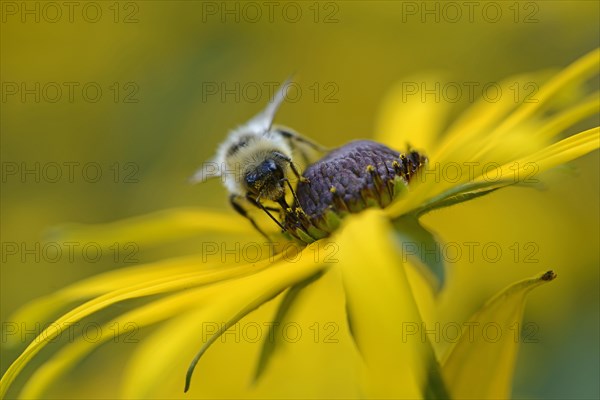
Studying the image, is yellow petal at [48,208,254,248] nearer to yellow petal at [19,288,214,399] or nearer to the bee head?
the bee head

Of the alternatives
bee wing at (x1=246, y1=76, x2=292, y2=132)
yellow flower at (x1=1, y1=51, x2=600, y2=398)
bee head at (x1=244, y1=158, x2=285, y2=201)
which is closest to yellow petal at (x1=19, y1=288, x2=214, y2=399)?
yellow flower at (x1=1, y1=51, x2=600, y2=398)

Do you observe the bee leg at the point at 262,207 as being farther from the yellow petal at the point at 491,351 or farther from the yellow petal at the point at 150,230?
the yellow petal at the point at 491,351

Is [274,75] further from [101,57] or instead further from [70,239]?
[70,239]

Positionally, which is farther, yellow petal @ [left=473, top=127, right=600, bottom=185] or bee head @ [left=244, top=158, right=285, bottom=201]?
bee head @ [left=244, top=158, right=285, bottom=201]

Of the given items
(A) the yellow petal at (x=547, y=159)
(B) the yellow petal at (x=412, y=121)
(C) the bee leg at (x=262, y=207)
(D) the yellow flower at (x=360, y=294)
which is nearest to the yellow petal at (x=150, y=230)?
(D) the yellow flower at (x=360, y=294)

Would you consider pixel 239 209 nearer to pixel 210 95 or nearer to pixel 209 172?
pixel 209 172

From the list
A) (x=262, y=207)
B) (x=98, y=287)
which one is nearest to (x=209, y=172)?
(x=262, y=207)
